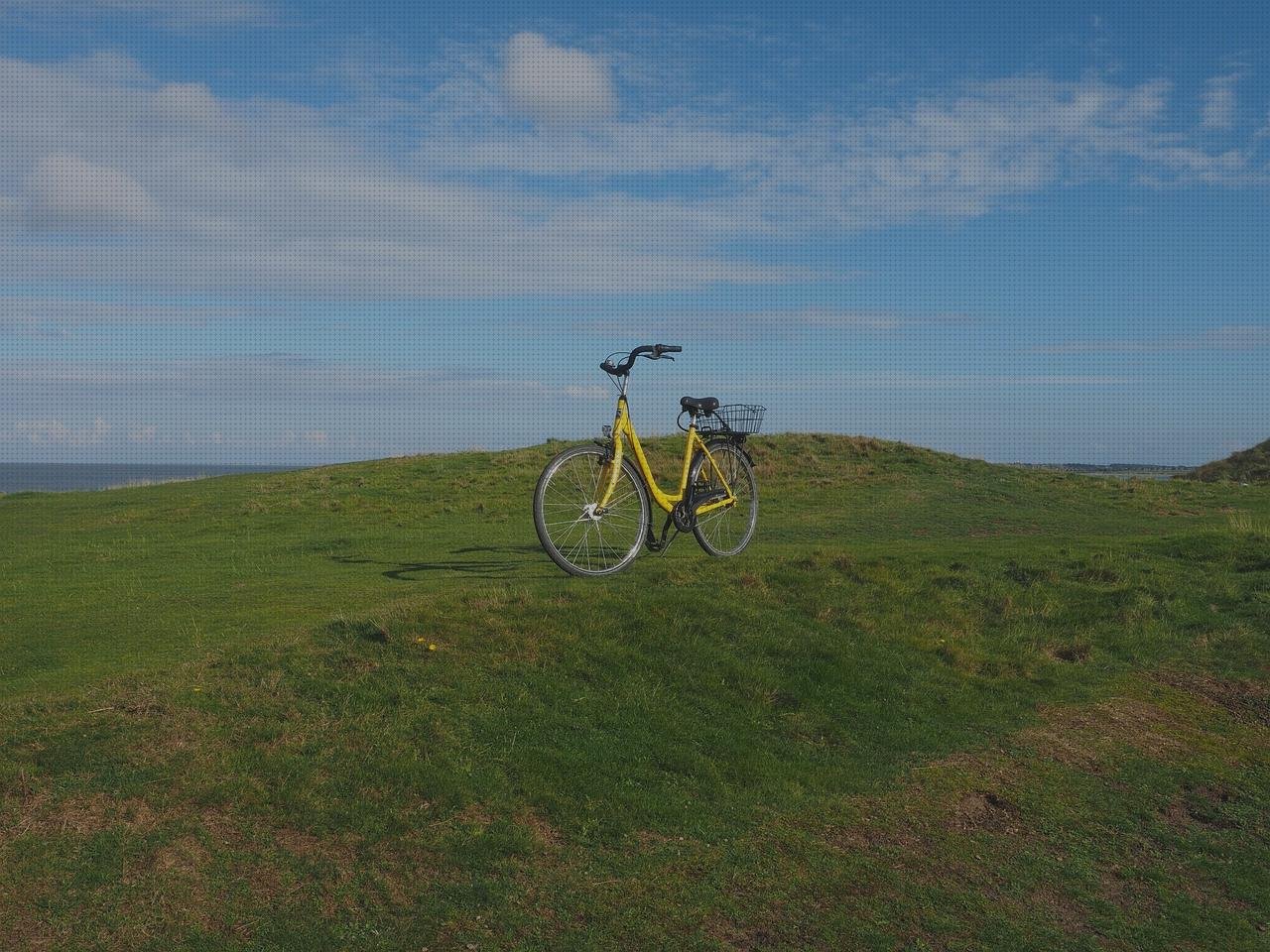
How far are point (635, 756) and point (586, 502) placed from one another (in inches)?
181

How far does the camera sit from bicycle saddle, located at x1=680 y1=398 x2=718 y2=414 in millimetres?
12547

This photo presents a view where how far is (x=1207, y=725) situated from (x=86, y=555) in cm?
1403

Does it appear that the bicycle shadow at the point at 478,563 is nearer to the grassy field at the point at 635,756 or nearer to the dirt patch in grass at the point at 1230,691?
the grassy field at the point at 635,756

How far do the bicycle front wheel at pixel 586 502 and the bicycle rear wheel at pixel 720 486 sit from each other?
0.89m

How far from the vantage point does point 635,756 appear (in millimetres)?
7355

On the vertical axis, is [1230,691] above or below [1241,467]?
below

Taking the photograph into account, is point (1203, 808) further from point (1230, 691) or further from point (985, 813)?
point (1230, 691)

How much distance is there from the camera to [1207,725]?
950cm

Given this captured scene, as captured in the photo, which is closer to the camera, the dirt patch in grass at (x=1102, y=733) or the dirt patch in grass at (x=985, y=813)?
the dirt patch in grass at (x=985, y=813)

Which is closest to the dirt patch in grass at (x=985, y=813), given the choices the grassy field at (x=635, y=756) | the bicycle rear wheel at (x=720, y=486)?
the grassy field at (x=635, y=756)

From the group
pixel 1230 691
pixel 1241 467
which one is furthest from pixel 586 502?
pixel 1241 467

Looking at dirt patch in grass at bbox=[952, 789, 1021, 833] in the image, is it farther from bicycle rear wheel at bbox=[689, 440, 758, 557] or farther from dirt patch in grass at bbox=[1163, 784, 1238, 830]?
bicycle rear wheel at bbox=[689, 440, 758, 557]

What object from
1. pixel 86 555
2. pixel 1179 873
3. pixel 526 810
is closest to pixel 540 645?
pixel 526 810

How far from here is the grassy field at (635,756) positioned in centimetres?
559
